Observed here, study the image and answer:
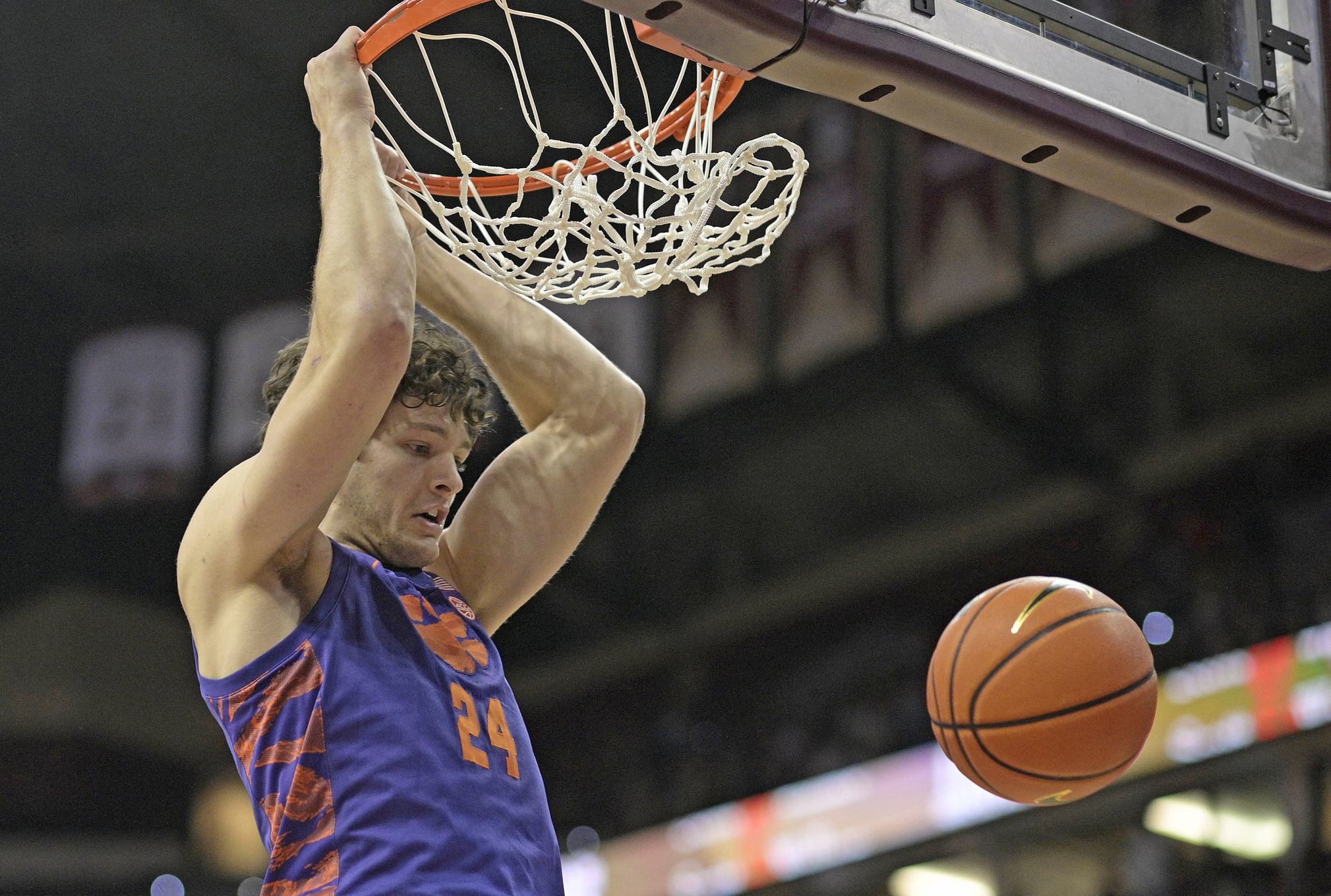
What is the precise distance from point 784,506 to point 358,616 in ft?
15.2

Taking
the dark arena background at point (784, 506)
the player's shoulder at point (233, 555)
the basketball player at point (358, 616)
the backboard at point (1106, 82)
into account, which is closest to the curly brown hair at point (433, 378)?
the basketball player at point (358, 616)

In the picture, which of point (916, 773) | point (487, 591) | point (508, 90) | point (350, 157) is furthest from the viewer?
point (916, 773)

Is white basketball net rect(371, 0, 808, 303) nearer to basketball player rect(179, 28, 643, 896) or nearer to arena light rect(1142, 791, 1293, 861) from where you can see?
basketball player rect(179, 28, 643, 896)

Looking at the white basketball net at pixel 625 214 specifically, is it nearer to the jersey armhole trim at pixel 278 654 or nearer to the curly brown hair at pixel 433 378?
the curly brown hair at pixel 433 378

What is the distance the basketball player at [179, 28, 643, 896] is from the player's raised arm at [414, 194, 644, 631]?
0.17m

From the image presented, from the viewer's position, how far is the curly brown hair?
2.19 metres

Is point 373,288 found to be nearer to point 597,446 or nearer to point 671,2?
point 671,2

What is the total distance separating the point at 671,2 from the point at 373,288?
0.51m

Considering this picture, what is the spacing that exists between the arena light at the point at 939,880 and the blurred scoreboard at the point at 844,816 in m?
0.14

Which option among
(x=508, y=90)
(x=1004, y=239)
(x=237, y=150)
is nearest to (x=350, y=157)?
(x=508, y=90)

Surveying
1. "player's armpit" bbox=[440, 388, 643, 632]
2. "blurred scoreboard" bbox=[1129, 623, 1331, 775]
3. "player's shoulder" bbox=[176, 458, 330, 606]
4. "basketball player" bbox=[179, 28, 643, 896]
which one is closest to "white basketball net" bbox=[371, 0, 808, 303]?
"player's armpit" bbox=[440, 388, 643, 632]

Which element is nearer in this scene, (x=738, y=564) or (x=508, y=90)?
(x=508, y=90)

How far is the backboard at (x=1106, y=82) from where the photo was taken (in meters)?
2.00

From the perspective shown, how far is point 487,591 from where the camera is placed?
2369 mm
